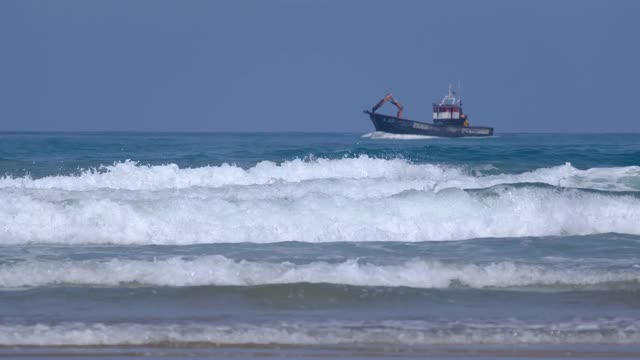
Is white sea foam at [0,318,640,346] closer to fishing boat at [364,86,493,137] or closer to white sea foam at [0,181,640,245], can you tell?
white sea foam at [0,181,640,245]

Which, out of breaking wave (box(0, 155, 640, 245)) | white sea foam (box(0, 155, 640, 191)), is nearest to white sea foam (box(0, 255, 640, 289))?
breaking wave (box(0, 155, 640, 245))

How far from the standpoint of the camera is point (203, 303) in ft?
29.1

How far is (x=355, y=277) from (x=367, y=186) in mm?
8248

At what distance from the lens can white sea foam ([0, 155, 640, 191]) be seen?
67.2 ft

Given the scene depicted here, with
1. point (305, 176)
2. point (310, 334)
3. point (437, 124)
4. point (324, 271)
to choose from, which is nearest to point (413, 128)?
point (437, 124)

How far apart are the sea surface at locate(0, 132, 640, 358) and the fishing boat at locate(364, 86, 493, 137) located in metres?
36.9

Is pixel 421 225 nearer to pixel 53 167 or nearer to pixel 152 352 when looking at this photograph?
pixel 152 352

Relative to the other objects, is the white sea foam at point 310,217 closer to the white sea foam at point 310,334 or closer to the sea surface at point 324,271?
the sea surface at point 324,271

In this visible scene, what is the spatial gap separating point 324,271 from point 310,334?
2.34 m

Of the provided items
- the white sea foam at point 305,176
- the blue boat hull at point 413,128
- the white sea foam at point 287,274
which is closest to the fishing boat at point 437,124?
the blue boat hull at point 413,128

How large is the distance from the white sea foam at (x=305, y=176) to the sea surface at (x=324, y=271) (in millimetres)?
1979

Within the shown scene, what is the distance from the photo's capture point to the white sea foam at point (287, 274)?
9.73 metres

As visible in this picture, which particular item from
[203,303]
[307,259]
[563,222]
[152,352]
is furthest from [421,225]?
[152,352]

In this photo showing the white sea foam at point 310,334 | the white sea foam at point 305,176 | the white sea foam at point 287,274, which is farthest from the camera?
the white sea foam at point 305,176
